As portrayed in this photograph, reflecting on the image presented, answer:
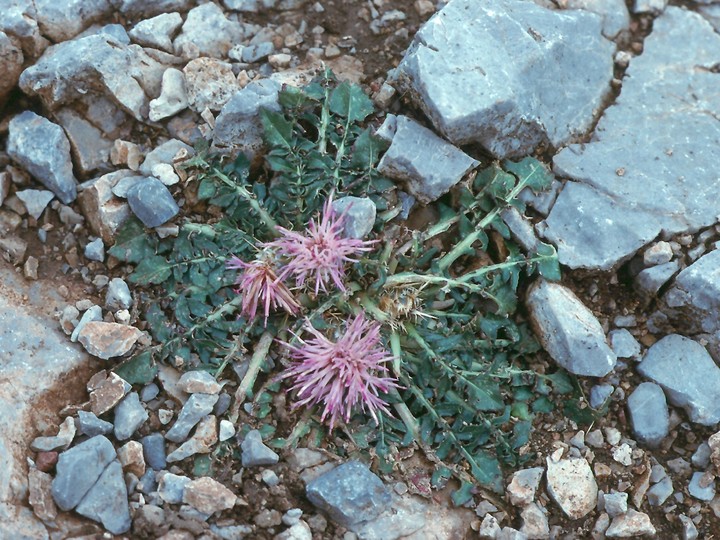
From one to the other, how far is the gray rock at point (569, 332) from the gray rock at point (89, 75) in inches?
102

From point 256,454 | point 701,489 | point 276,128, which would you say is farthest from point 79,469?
point 701,489

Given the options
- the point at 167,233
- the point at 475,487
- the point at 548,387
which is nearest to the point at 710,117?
the point at 548,387

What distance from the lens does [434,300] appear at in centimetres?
475

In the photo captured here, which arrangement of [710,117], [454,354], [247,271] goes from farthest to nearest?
[710,117], [454,354], [247,271]

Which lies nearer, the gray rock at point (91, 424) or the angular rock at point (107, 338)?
the gray rock at point (91, 424)

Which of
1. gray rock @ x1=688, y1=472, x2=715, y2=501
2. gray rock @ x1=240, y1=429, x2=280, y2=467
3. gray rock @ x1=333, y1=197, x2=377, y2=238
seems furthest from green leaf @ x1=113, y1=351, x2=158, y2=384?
gray rock @ x1=688, y1=472, x2=715, y2=501

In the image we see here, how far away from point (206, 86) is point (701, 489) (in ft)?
11.8

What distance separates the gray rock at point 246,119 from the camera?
15.4 feet

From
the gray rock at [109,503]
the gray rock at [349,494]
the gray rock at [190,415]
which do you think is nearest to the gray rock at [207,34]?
the gray rock at [190,415]

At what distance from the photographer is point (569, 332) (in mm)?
4512

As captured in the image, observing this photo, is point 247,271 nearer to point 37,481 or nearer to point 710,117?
point 37,481

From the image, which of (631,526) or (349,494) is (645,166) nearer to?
(631,526)

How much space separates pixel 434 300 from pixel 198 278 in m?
1.34

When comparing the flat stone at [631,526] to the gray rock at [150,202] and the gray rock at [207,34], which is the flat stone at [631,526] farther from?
the gray rock at [207,34]
